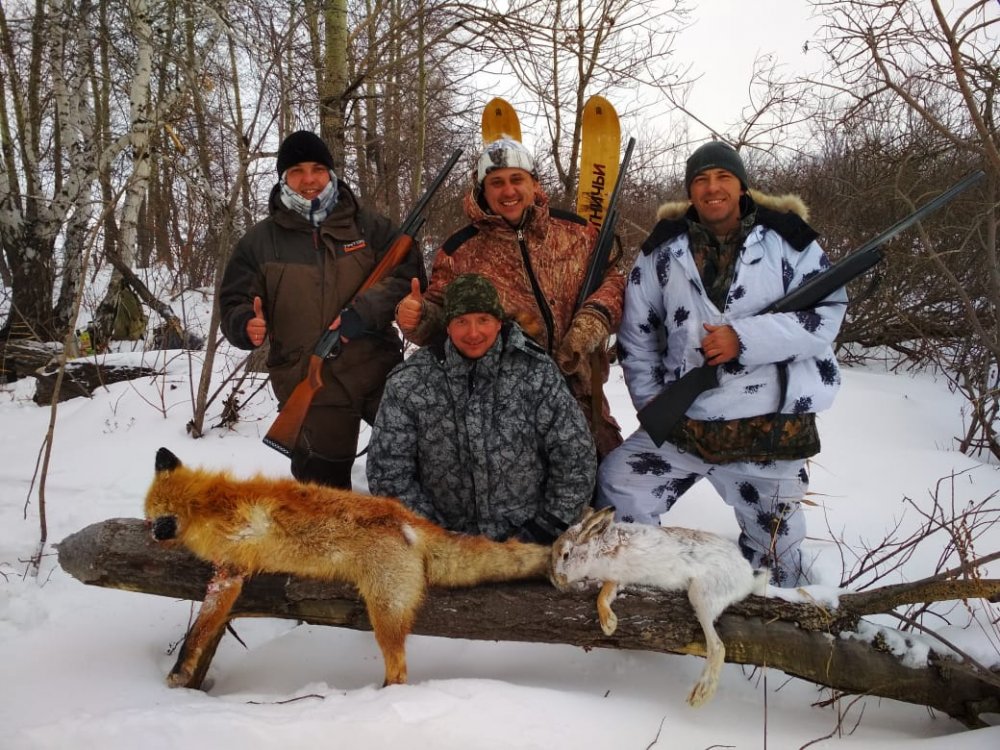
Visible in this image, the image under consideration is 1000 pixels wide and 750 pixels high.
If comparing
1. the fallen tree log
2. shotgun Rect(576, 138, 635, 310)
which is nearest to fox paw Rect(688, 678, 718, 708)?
the fallen tree log

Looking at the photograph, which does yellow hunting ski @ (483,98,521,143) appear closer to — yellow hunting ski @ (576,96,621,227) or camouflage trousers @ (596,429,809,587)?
yellow hunting ski @ (576,96,621,227)

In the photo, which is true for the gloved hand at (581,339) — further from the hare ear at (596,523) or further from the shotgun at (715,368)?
the hare ear at (596,523)

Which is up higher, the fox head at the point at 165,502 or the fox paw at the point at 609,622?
the fox head at the point at 165,502

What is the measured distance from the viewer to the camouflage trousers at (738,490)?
297cm

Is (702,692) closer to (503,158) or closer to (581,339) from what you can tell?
(581,339)

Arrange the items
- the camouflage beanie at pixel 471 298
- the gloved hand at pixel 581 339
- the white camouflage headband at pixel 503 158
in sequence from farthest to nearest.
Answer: the white camouflage headband at pixel 503 158 → the gloved hand at pixel 581 339 → the camouflage beanie at pixel 471 298

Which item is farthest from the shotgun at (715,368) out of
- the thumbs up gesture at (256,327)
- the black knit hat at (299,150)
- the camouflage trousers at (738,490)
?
the black knit hat at (299,150)

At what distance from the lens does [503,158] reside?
120 inches

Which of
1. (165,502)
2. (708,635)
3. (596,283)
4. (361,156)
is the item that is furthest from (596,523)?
(361,156)

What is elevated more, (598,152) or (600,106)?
(600,106)

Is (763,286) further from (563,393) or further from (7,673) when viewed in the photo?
(7,673)

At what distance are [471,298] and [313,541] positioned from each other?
3.92 feet

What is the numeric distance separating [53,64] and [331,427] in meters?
7.66

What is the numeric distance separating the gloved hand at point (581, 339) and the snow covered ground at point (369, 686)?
1321mm
